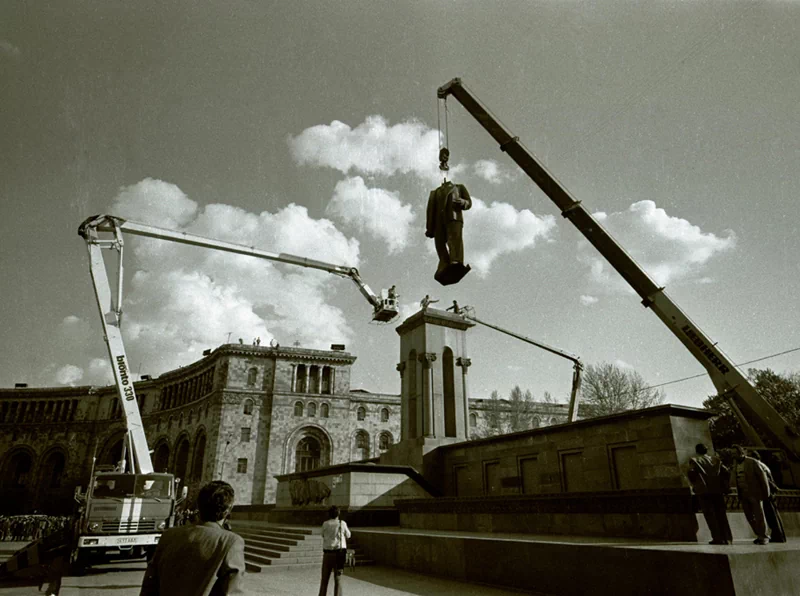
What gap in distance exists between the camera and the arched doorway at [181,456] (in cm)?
4969

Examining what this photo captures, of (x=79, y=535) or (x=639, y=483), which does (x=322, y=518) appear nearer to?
(x=79, y=535)

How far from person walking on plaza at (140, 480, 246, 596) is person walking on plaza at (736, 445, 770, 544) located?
8.82 meters

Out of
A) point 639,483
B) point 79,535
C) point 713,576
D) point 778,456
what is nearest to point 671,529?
point 639,483

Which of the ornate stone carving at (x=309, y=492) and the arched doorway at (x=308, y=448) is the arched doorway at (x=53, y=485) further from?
the ornate stone carving at (x=309, y=492)

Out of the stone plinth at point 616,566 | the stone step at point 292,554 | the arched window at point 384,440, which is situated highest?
the arched window at point 384,440

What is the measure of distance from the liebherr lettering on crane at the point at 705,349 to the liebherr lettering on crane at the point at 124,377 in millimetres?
16031

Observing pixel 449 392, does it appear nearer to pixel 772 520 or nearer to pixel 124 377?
pixel 124 377

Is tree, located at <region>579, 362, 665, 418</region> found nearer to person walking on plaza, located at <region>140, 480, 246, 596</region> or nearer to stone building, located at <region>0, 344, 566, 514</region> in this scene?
stone building, located at <region>0, 344, 566, 514</region>

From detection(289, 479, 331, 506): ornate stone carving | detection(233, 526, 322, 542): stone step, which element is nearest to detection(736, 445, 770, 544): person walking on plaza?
detection(233, 526, 322, 542): stone step

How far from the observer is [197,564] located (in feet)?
8.29

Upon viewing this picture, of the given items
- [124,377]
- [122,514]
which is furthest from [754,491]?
[124,377]

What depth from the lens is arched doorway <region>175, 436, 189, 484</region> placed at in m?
49.7

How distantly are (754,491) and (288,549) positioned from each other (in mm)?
10699

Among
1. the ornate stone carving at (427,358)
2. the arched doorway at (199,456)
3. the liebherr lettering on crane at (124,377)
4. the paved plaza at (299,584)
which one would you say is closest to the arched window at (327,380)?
the arched doorway at (199,456)
